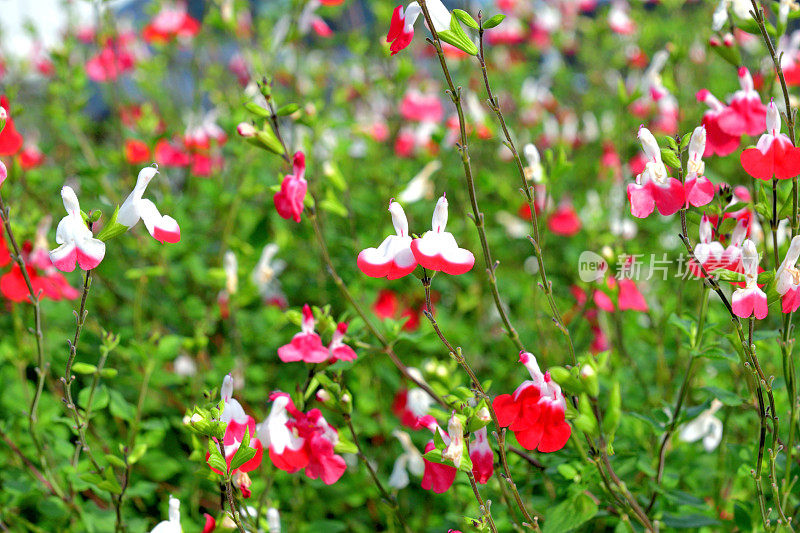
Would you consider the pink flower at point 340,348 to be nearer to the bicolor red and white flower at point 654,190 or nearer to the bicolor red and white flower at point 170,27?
the bicolor red and white flower at point 654,190

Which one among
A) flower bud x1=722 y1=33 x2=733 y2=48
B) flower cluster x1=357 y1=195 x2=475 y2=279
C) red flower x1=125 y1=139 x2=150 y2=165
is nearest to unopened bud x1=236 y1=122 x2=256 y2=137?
flower cluster x1=357 y1=195 x2=475 y2=279

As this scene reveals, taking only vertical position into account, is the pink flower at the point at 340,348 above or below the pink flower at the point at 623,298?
above

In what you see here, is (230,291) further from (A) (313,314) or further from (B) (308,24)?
(B) (308,24)

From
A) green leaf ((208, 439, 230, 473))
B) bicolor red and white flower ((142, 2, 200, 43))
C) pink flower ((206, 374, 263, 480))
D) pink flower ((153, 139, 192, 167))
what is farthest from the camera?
bicolor red and white flower ((142, 2, 200, 43))

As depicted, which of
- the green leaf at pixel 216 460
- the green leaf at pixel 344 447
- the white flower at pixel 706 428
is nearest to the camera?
the green leaf at pixel 216 460

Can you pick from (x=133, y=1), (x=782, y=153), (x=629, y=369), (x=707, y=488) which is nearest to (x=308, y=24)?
(x=629, y=369)

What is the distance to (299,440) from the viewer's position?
3.10ft

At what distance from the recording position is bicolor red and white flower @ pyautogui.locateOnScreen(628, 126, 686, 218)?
0.80 m

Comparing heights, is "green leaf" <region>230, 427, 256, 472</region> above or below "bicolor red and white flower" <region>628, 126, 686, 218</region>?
below

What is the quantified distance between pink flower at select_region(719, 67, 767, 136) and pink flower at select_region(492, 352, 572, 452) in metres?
0.46

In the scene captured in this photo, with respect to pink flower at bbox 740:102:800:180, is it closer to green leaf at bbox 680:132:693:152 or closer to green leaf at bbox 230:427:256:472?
green leaf at bbox 680:132:693:152

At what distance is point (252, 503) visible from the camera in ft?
3.88

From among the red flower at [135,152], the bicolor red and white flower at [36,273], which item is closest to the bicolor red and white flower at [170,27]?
the red flower at [135,152]

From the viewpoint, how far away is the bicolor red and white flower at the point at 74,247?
811 millimetres
